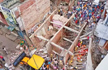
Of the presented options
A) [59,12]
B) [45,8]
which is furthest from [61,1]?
[45,8]

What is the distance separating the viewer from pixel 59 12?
12.9m

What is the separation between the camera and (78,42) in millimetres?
9430

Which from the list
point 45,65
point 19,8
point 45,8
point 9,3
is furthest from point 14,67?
point 45,8

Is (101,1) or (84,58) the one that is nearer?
(84,58)

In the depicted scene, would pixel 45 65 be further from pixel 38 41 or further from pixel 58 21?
pixel 58 21

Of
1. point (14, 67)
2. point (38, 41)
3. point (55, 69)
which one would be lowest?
point (14, 67)

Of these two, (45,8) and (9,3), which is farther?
(45,8)

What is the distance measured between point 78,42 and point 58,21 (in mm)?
3470

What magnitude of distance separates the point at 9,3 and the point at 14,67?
6.20m

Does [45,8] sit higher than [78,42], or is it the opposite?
[45,8]

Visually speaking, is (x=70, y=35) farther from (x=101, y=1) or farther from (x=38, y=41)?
(x=101, y=1)

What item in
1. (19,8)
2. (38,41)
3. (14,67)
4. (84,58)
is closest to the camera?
(84,58)

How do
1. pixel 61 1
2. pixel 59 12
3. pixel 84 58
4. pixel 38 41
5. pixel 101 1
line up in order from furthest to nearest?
pixel 61 1
pixel 59 12
pixel 101 1
pixel 38 41
pixel 84 58

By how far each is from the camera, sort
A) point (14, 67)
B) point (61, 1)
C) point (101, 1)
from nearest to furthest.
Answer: point (14, 67), point (101, 1), point (61, 1)
